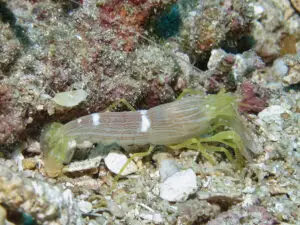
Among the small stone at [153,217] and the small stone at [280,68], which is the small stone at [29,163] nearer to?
the small stone at [153,217]

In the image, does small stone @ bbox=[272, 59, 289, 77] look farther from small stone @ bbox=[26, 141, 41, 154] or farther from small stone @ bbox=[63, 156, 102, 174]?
small stone @ bbox=[26, 141, 41, 154]

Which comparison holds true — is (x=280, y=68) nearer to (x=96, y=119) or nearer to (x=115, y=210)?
(x=96, y=119)

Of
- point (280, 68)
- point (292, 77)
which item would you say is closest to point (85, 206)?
point (292, 77)

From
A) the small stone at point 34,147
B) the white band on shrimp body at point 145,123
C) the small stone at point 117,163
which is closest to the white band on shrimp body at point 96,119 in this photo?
the small stone at point 117,163

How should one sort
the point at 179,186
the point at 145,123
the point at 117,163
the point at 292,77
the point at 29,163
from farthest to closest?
the point at 292,77, the point at 145,123, the point at 117,163, the point at 29,163, the point at 179,186

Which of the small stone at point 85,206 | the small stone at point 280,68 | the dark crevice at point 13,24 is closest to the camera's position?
the small stone at point 85,206

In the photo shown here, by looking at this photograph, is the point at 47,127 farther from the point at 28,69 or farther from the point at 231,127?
the point at 231,127

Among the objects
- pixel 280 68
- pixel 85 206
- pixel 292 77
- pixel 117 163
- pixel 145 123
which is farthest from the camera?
pixel 280 68
